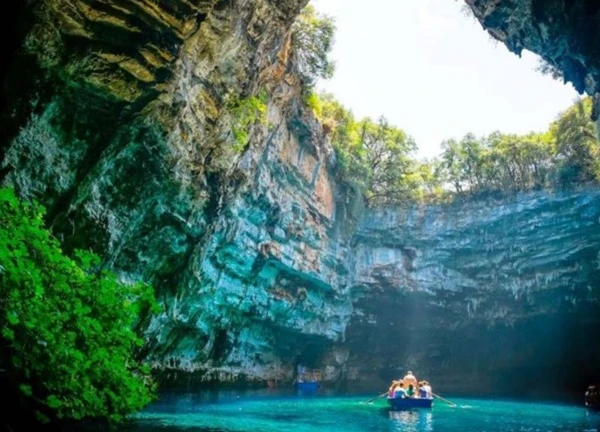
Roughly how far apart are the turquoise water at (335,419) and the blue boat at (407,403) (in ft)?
1.68

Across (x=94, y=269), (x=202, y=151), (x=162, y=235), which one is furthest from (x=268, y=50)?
(x=94, y=269)

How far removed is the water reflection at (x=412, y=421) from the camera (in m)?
14.7

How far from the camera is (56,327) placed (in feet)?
20.9


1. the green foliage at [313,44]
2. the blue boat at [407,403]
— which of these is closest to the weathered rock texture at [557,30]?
the green foliage at [313,44]

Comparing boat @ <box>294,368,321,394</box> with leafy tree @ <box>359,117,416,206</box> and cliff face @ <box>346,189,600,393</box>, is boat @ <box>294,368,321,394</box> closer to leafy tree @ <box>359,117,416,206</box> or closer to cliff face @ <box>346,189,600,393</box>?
cliff face @ <box>346,189,600,393</box>

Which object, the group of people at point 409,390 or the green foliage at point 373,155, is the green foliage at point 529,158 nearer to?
the green foliage at point 373,155

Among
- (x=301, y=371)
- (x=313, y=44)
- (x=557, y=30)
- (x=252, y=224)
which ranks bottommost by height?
(x=301, y=371)

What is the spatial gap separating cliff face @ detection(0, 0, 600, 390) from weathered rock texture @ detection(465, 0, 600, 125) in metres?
7.05

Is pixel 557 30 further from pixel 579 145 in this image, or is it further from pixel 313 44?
pixel 579 145

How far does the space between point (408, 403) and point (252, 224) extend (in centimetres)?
1064

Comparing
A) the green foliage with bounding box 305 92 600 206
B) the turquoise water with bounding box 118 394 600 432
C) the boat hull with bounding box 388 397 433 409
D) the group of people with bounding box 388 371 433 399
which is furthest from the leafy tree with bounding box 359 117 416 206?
the turquoise water with bounding box 118 394 600 432

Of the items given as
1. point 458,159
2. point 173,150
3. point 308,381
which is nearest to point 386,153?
point 458,159


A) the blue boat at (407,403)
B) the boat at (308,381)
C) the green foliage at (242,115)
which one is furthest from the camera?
the boat at (308,381)

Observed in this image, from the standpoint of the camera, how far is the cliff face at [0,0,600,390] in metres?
11.7
